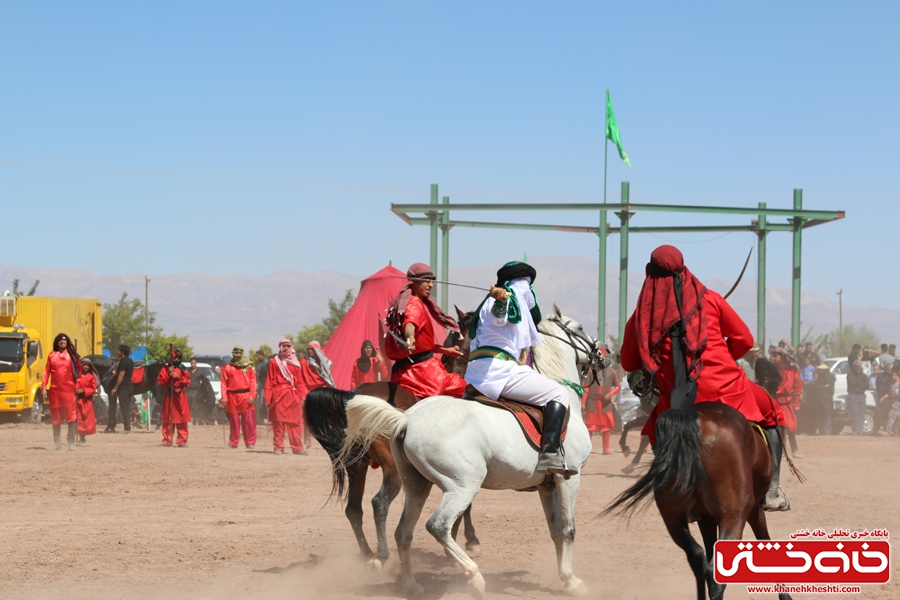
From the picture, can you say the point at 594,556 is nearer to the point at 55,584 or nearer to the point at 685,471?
the point at 685,471

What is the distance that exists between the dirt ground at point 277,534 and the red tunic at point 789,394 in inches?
62.6

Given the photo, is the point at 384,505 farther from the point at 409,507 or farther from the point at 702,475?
the point at 702,475

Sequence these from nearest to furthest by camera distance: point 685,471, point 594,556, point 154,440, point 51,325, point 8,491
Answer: point 685,471
point 594,556
point 8,491
point 154,440
point 51,325

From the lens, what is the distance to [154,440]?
20078mm

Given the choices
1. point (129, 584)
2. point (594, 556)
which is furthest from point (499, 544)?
point (129, 584)

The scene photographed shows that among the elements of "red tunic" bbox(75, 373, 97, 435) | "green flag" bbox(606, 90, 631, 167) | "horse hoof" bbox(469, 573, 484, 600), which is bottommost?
"red tunic" bbox(75, 373, 97, 435)

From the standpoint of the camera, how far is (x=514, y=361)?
661cm

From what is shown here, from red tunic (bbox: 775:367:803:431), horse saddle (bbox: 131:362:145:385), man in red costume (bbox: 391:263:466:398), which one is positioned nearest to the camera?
man in red costume (bbox: 391:263:466:398)

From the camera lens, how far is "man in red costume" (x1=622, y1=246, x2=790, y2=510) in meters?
5.68

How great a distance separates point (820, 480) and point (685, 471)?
9.01m

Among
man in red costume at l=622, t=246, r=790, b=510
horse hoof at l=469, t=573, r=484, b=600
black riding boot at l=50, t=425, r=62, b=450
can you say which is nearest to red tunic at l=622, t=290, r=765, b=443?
man in red costume at l=622, t=246, r=790, b=510

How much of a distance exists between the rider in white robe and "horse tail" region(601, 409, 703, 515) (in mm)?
1208

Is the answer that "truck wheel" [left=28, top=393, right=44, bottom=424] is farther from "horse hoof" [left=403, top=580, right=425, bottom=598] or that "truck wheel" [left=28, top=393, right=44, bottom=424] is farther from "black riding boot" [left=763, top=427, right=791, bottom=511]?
"black riding boot" [left=763, top=427, right=791, bottom=511]

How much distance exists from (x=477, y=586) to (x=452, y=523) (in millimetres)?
407
